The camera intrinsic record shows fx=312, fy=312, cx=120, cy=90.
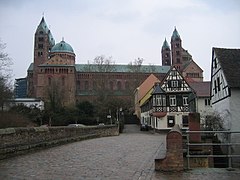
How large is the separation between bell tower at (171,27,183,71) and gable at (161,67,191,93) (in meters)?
72.2

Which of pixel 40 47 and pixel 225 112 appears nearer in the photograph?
pixel 225 112

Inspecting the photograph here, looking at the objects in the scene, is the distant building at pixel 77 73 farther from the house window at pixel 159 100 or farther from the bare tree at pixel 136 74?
the house window at pixel 159 100

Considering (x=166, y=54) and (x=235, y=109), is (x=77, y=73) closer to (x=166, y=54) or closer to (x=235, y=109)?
(x=166, y=54)

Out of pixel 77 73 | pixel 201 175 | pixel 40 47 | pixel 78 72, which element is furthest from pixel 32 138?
pixel 40 47

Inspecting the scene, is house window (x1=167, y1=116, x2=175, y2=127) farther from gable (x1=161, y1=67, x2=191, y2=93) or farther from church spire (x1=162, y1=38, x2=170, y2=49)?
church spire (x1=162, y1=38, x2=170, y2=49)

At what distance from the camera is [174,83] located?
149ft

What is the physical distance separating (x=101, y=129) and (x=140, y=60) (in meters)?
49.8

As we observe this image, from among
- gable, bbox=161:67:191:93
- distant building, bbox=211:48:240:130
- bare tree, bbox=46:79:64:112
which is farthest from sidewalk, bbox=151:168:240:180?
bare tree, bbox=46:79:64:112

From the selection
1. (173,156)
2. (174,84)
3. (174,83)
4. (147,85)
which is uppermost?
(147,85)

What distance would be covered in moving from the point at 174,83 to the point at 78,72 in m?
58.6

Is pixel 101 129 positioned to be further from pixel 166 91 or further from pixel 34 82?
pixel 34 82

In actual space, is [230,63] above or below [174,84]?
below

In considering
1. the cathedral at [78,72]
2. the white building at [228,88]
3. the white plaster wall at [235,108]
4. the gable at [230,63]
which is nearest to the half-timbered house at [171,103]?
the white building at [228,88]

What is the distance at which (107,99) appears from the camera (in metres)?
61.6
